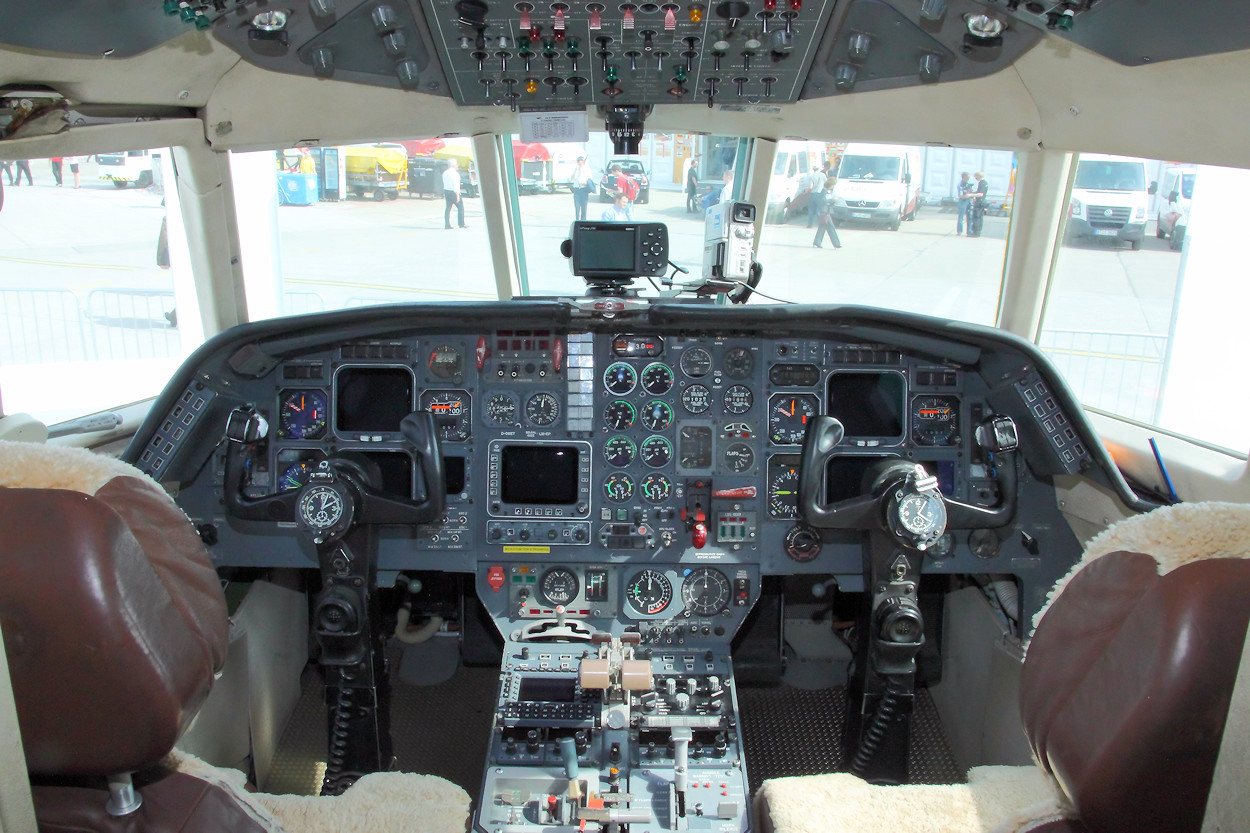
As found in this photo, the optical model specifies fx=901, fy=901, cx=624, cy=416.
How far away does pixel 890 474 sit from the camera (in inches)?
108

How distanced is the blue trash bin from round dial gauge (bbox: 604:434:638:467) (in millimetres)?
2411

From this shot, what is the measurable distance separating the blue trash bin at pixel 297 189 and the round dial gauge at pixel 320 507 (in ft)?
7.50

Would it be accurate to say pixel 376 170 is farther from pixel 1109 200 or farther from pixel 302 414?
pixel 1109 200

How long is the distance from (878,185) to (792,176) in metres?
0.53

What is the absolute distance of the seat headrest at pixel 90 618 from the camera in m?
1.05

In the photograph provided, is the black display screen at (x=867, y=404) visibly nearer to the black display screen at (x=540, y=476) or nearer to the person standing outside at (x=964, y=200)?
the black display screen at (x=540, y=476)

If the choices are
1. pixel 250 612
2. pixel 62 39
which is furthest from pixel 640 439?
pixel 62 39

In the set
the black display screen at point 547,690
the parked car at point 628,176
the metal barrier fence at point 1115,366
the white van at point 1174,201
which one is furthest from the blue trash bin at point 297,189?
the white van at point 1174,201

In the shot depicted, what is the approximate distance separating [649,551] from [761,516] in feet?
1.35

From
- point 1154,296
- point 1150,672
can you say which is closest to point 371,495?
point 1150,672

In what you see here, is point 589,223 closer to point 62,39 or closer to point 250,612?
point 62,39

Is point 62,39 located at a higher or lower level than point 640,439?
higher

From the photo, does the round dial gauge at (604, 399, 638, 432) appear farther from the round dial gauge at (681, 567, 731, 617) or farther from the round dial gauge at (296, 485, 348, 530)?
the round dial gauge at (296, 485, 348, 530)

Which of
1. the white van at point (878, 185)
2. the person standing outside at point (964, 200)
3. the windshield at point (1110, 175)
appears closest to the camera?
the windshield at point (1110, 175)
